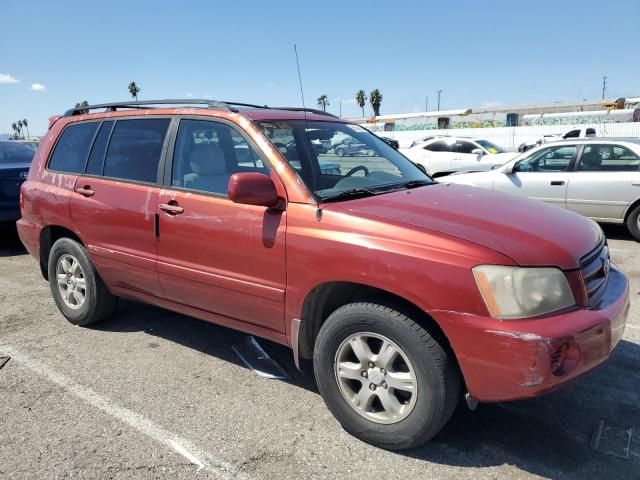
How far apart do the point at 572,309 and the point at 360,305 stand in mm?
1017

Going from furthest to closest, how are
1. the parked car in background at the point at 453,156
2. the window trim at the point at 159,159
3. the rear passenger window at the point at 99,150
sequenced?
the parked car in background at the point at 453,156 < the rear passenger window at the point at 99,150 < the window trim at the point at 159,159

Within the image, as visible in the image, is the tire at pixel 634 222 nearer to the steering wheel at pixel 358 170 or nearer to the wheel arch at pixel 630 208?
the wheel arch at pixel 630 208

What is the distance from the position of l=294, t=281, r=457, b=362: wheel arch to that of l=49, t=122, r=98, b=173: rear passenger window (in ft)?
8.36

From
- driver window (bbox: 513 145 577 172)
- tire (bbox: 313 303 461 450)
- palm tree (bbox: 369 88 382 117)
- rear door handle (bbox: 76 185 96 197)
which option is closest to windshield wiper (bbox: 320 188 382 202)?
tire (bbox: 313 303 461 450)

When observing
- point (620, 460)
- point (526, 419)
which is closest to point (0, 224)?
point (526, 419)

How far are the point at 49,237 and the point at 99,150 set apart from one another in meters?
1.06

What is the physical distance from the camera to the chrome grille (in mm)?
2709

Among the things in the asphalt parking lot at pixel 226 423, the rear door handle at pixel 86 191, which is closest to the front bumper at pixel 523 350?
the asphalt parking lot at pixel 226 423

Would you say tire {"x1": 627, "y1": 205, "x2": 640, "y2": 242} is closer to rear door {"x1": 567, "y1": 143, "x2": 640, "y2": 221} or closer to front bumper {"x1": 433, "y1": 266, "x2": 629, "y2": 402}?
rear door {"x1": 567, "y1": 143, "x2": 640, "y2": 221}

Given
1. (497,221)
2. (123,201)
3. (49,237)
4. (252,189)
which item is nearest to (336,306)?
(252,189)

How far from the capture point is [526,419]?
315 centimetres

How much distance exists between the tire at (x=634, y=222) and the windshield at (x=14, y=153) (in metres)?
9.15

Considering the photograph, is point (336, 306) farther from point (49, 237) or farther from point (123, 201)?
point (49, 237)

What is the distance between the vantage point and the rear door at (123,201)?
152 inches
